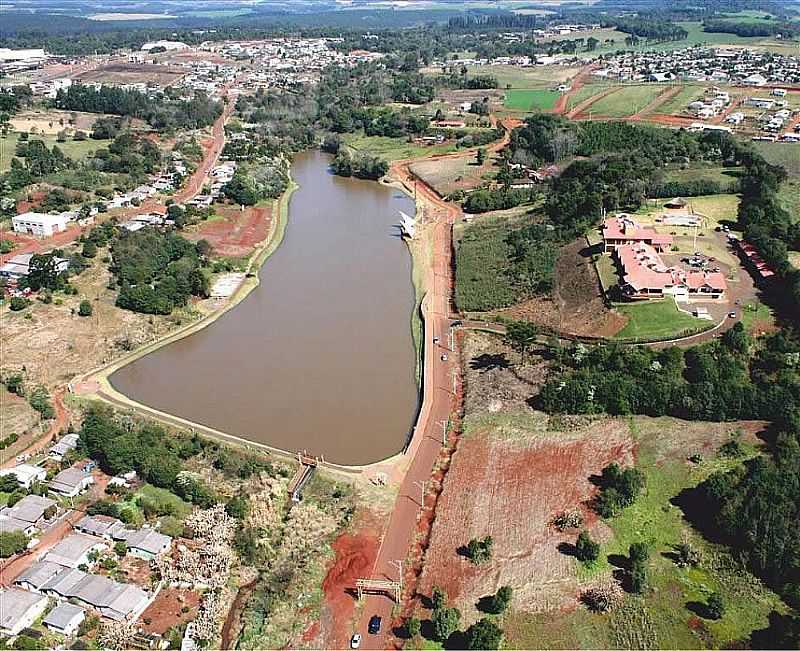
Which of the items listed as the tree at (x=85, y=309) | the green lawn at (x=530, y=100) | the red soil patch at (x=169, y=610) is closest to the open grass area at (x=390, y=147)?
the green lawn at (x=530, y=100)

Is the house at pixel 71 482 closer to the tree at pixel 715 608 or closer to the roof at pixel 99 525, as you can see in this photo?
the roof at pixel 99 525

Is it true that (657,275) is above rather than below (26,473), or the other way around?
above

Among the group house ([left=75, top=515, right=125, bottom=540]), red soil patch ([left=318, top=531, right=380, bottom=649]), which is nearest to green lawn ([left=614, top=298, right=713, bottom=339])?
red soil patch ([left=318, top=531, right=380, bottom=649])

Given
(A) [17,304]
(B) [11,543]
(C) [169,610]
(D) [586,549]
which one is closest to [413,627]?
(D) [586,549]

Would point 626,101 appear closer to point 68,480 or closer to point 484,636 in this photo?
point 68,480

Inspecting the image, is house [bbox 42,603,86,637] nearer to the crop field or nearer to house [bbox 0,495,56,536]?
house [bbox 0,495,56,536]

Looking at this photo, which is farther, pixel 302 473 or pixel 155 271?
pixel 155 271

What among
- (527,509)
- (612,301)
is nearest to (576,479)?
(527,509)
